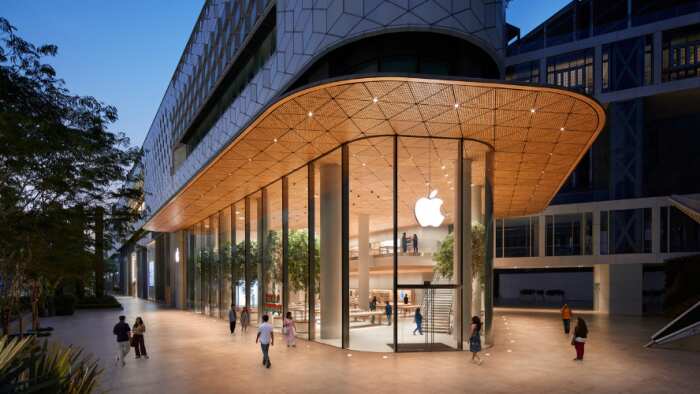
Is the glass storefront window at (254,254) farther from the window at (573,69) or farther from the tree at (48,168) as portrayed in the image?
the window at (573,69)

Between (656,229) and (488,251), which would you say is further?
(656,229)

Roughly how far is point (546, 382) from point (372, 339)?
28.5 feet

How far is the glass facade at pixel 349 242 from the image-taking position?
738 inches

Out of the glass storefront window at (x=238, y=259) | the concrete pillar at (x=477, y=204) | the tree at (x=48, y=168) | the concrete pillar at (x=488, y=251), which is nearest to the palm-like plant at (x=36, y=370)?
the tree at (x=48, y=168)

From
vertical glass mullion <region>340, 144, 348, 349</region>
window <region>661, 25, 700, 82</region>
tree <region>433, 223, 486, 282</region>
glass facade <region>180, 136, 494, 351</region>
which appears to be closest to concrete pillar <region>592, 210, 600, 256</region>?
window <region>661, 25, 700, 82</region>

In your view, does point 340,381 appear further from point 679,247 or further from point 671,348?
point 679,247

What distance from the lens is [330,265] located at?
2073cm

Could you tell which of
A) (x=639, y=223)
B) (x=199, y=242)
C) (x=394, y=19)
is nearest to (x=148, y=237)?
(x=199, y=242)

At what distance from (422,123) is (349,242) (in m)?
5.92

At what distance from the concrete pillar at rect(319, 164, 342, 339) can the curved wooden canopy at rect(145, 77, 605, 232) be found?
2116 millimetres

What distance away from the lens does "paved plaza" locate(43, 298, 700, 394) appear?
1239 centimetres

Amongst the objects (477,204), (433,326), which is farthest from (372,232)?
(433,326)

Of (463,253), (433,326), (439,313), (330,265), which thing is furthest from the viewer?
(439,313)

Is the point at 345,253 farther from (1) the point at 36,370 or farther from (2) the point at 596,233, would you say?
(2) the point at 596,233
